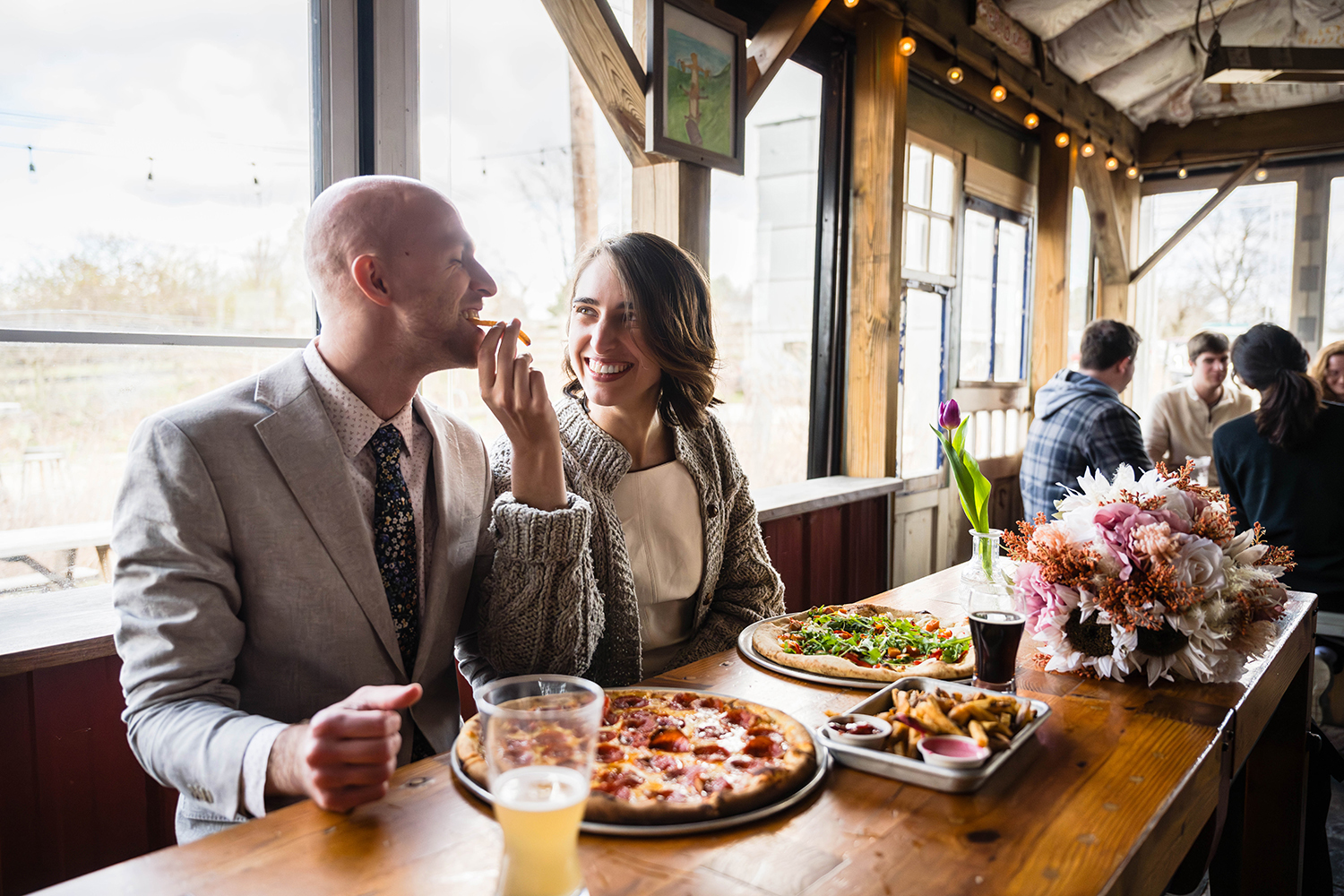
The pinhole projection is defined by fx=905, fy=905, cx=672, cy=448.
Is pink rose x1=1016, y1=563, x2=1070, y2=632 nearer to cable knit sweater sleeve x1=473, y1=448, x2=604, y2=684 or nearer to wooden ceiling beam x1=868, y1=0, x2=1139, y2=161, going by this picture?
cable knit sweater sleeve x1=473, y1=448, x2=604, y2=684

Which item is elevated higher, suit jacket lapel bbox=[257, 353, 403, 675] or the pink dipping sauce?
suit jacket lapel bbox=[257, 353, 403, 675]

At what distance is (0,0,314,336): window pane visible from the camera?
1.79 m

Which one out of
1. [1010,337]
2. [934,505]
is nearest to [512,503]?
[934,505]

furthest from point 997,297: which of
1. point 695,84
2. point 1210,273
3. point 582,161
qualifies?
point 582,161

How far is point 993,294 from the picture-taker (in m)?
5.64

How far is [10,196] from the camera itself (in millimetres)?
1759

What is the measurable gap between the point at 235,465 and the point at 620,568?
2.38 ft

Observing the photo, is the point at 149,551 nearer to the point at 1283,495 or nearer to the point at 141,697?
the point at 141,697

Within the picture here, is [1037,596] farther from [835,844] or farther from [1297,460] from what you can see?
[1297,460]

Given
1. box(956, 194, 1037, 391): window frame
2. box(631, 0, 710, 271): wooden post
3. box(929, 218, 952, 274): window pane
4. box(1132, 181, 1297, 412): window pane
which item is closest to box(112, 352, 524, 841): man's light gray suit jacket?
box(631, 0, 710, 271): wooden post

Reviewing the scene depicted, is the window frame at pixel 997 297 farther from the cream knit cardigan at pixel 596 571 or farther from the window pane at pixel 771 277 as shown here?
the cream knit cardigan at pixel 596 571

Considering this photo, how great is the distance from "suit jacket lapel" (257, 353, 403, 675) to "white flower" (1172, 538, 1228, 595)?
1264 mm

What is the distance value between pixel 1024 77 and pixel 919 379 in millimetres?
1922

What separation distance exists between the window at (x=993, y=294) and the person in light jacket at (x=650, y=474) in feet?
11.9
